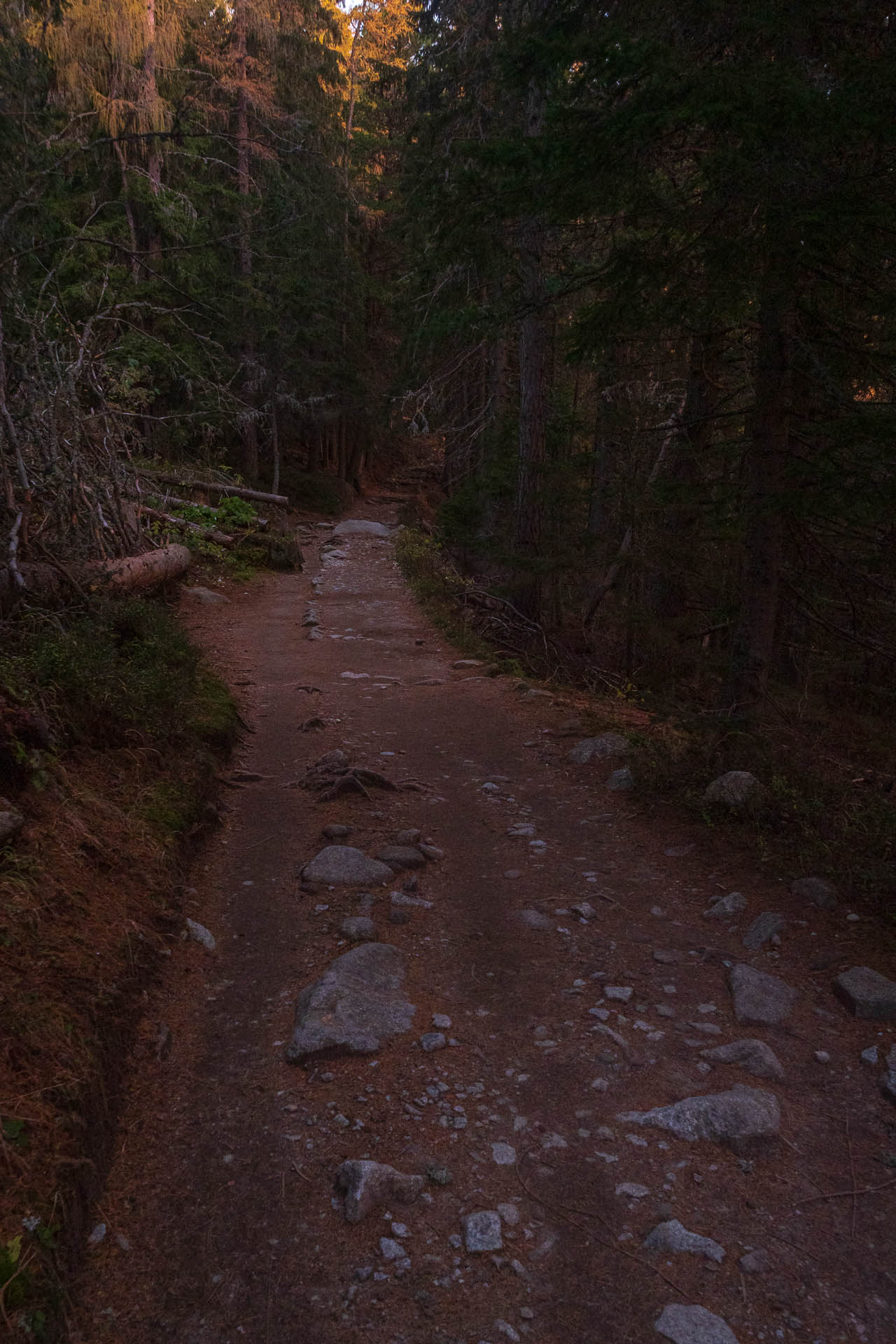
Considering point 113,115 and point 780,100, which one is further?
point 113,115

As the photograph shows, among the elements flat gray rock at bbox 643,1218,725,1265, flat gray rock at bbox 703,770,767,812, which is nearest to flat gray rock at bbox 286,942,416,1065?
flat gray rock at bbox 643,1218,725,1265

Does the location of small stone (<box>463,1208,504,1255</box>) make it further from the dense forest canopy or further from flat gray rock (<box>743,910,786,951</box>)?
the dense forest canopy

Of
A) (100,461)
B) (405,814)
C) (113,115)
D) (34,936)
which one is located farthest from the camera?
(113,115)

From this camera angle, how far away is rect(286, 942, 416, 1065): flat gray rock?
11.2 feet

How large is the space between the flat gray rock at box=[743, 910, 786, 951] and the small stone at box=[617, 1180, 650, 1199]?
1.74m

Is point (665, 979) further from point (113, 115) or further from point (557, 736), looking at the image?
point (113, 115)

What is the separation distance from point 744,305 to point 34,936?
5.88 meters

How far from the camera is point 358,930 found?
14.2 feet

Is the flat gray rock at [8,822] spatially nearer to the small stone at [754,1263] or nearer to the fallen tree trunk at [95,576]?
the fallen tree trunk at [95,576]

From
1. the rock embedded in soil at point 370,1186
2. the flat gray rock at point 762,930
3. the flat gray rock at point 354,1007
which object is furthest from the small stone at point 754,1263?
the flat gray rock at point 762,930

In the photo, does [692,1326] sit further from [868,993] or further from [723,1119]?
[868,993]

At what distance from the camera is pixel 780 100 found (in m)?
4.08

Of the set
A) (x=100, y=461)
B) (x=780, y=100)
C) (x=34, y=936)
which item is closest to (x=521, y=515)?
(x=100, y=461)

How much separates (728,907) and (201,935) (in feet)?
9.36
